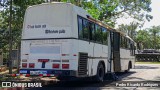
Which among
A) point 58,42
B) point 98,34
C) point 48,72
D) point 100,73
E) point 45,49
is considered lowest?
point 100,73

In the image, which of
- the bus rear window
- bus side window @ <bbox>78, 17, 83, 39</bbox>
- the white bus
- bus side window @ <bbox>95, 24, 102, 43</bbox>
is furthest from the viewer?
bus side window @ <bbox>95, 24, 102, 43</bbox>

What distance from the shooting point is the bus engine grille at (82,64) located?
12.5m

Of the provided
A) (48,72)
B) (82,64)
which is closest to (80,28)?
(82,64)

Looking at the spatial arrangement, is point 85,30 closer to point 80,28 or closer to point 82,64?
point 80,28

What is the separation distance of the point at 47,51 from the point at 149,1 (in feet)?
100.0

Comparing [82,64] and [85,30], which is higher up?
[85,30]

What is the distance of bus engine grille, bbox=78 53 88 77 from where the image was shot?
12.5 m

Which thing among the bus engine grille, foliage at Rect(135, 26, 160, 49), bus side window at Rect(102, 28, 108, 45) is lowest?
the bus engine grille

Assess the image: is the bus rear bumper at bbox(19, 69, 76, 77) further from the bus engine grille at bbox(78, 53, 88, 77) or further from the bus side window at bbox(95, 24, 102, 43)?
the bus side window at bbox(95, 24, 102, 43)

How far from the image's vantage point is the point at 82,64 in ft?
41.8

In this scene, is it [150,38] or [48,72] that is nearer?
[48,72]

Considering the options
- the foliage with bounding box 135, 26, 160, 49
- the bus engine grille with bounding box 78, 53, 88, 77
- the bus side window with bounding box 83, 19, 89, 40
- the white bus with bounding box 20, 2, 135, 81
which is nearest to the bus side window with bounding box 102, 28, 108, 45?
the white bus with bounding box 20, 2, 135, 81

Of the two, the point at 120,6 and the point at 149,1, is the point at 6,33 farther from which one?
the point at 149,1

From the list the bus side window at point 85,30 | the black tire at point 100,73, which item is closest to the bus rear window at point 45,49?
the bus side window at point 85,30
